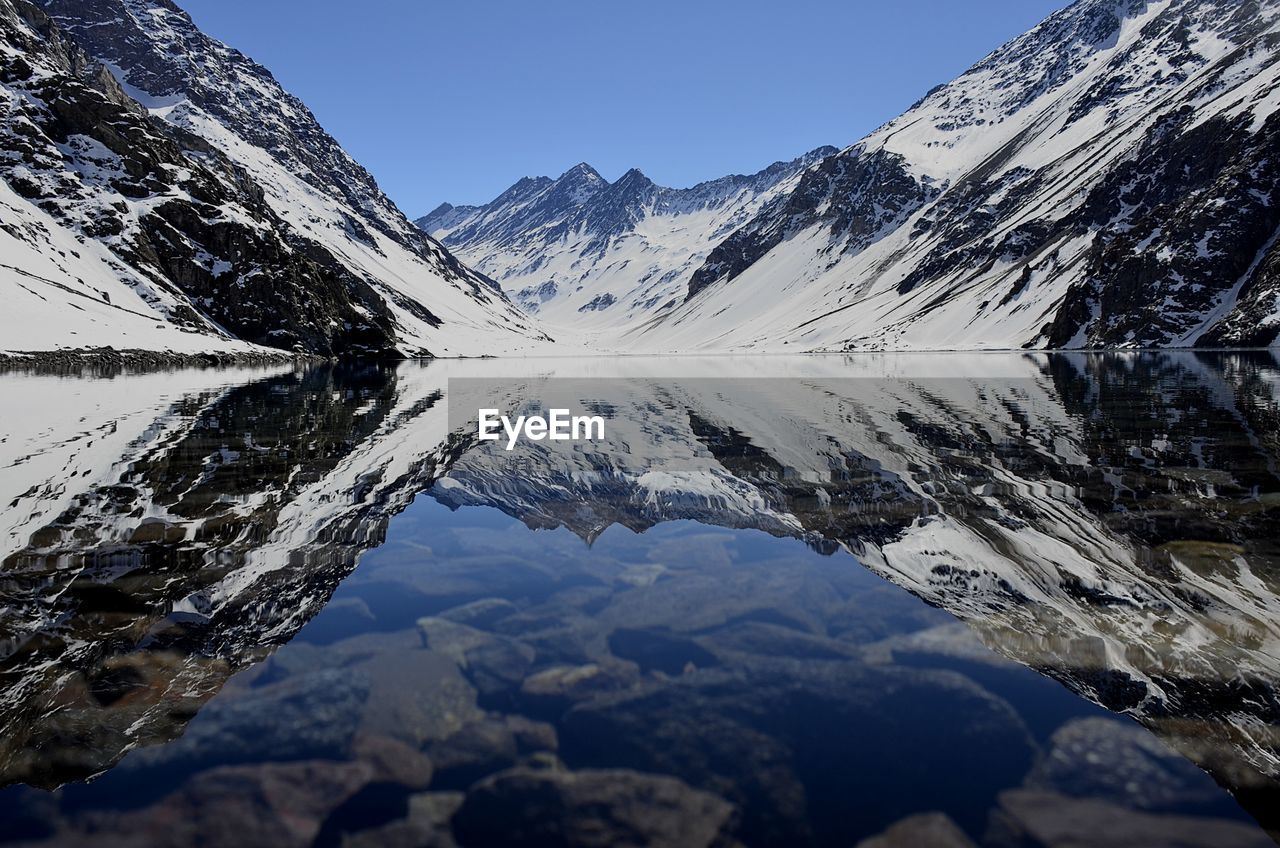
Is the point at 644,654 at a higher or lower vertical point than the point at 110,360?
lower

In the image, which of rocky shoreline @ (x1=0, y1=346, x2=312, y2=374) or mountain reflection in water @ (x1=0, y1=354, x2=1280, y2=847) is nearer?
mountain reflection in water @ (x1=0, y1=354, x2=1280, y2=847)

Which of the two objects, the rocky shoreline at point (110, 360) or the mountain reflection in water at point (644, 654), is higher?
the rocky shoreline at point (110, 360)

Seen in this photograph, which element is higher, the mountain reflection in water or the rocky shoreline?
the rocky shoreline

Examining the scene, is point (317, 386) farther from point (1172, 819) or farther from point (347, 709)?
point (1172, 819)

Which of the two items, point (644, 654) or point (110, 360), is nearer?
point (644, 654)

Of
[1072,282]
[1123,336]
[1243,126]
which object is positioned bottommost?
[1123,336]

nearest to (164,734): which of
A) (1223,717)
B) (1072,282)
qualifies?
(1223,717)

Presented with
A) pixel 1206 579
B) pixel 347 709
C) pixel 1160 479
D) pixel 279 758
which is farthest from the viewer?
pixel 1160 479

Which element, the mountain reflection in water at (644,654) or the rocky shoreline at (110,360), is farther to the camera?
the rocky shoreline at (110,360)
